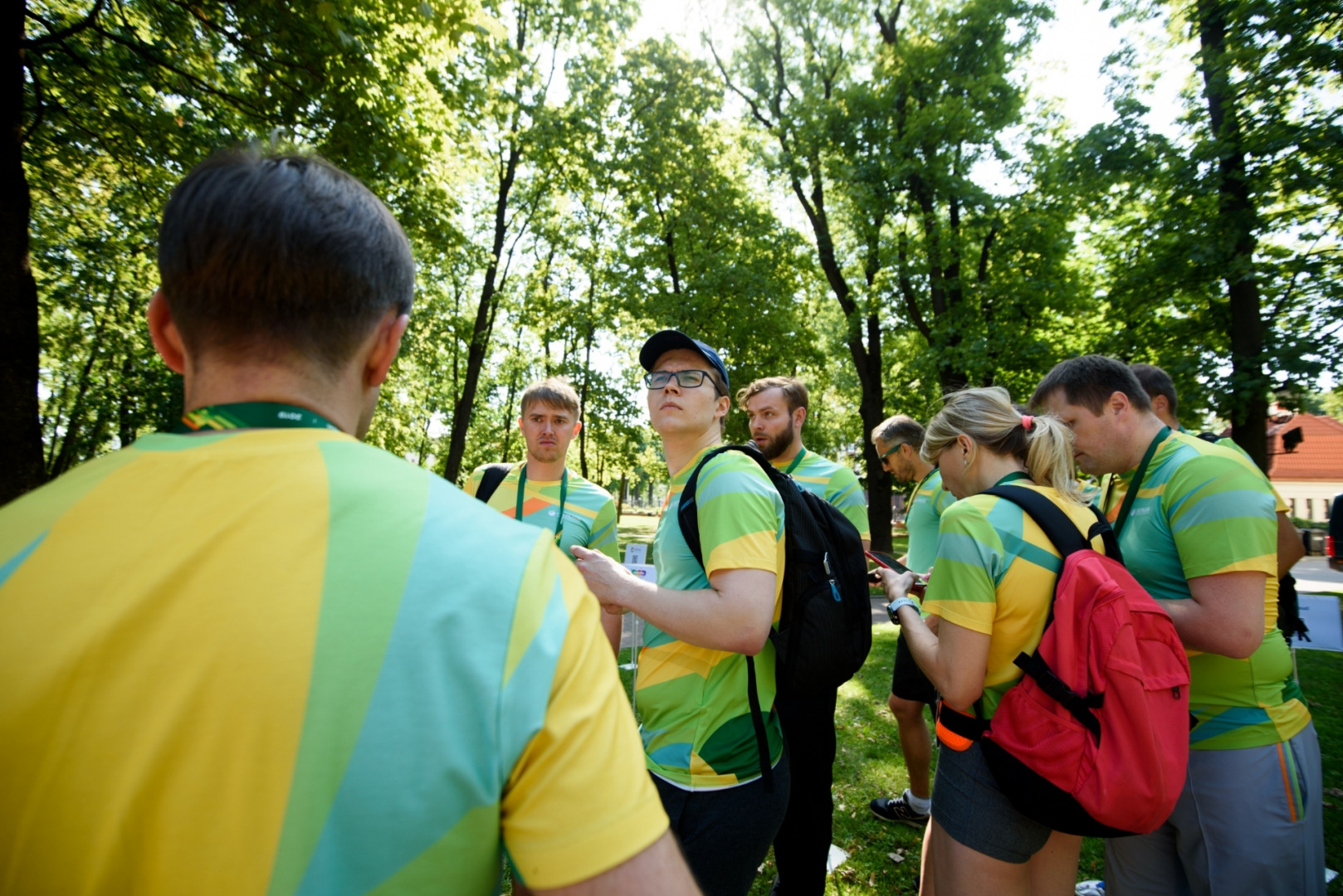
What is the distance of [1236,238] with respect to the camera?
8695mm

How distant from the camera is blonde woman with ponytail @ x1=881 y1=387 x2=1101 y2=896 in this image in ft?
6.64

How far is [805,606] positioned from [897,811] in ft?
10.6

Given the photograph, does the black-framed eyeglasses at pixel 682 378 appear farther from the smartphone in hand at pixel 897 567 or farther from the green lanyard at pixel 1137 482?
the green lanyard at pixel 1137 482

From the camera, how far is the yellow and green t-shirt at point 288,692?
25.7 inches

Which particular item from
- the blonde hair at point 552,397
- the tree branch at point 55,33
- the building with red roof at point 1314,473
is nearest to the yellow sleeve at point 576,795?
the blonde hair at point 552,397

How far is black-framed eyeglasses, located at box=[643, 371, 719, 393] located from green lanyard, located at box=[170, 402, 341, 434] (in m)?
1.70

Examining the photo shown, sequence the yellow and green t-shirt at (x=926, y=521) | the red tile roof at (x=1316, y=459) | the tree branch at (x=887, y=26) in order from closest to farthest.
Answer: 1. the yellow and green t-shirt at (x=926, y=521)
2. the tree branch at (x=887, y=26)
3. the red tile roof at (x=1316, y=459)

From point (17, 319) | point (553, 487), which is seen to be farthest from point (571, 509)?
point (17, 319)

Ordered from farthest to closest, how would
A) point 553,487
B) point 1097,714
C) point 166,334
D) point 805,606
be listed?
point 553,487
point 805,606
point 1097,714
point 166,334

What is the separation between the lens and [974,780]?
2117 millimetres

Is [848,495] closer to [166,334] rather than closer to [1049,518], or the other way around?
Result: [1049,518]

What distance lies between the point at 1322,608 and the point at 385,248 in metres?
6.12

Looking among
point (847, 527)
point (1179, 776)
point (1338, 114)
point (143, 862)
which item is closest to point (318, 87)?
point (847, 527)

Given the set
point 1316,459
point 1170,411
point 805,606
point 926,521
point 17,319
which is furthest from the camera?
point 1316,459
